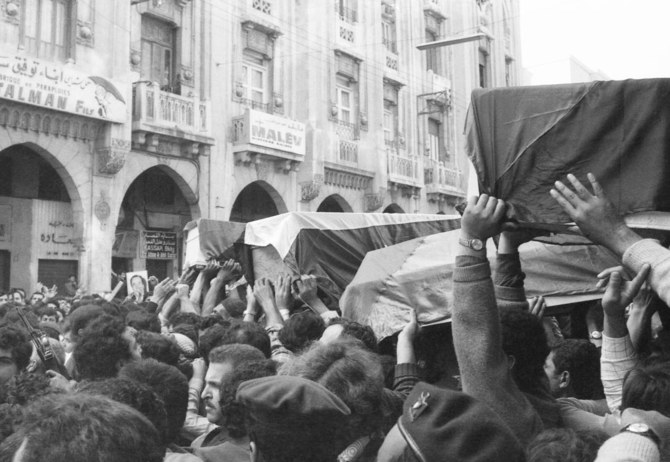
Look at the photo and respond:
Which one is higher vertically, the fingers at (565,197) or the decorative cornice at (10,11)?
the decorative cornice at (10,11)

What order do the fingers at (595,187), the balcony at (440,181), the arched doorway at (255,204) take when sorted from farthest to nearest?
the balcony at (440,181), the arched doorway at (255,204), the fingers at (595,187)

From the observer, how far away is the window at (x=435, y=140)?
25.2 meters

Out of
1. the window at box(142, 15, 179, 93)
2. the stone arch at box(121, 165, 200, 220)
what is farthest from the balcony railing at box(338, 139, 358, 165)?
the window at box(142, 15, 179, 93)

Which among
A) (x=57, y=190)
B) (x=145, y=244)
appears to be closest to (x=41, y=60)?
(x=57, y=190)

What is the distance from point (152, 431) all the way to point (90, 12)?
13.9m

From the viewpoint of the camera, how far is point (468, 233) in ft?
7.45

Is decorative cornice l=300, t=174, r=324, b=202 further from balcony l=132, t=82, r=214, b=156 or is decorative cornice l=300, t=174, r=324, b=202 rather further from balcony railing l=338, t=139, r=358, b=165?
balcony l=132, t=82, r=214, b=156

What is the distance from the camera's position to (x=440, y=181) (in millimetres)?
24078

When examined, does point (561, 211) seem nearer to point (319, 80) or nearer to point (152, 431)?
point (152, 431)

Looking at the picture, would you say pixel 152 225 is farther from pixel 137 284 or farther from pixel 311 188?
pixel 137 284

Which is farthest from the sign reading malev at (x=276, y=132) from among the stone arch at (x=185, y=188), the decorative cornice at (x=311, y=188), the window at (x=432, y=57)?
the window at (x=432, y=57)

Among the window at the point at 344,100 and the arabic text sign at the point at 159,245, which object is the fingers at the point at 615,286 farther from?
the window at the point at 344,100

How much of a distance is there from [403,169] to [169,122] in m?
9.20

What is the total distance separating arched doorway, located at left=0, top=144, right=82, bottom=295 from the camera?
545 inches
